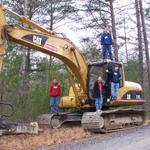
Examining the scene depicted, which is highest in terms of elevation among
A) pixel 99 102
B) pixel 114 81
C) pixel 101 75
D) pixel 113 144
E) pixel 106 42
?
pixel 106 42

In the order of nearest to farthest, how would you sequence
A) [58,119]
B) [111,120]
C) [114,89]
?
[111,120], [114,89], [58,119]

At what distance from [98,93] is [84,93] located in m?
0.78

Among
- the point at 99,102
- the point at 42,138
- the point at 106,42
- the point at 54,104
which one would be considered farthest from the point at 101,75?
the point at 42,138

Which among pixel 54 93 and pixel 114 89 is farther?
pixel 54 93

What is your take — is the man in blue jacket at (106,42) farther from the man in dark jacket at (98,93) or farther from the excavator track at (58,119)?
the excavator track at (58,119)

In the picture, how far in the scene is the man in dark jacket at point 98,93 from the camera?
1584 centimetres

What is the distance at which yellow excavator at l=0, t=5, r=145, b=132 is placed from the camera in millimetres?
14586

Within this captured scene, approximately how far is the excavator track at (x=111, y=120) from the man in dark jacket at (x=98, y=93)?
38 centimetres

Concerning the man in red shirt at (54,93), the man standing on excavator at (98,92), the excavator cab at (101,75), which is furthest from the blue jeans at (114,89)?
the man in red shirt at (54,93)

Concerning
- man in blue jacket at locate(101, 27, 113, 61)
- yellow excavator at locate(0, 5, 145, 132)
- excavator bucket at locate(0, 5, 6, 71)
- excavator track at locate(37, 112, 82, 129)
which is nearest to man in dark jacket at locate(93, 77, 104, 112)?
yellow excavator at locate(0, 5, 145, 132)

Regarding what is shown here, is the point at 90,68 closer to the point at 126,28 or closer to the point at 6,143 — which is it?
the point at 6,143

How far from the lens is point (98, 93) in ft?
52.2

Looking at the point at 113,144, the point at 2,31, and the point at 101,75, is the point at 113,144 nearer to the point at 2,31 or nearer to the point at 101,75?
the point at 2,31

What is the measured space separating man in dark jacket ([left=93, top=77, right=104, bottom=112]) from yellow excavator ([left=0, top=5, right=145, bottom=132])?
282 millimetres
